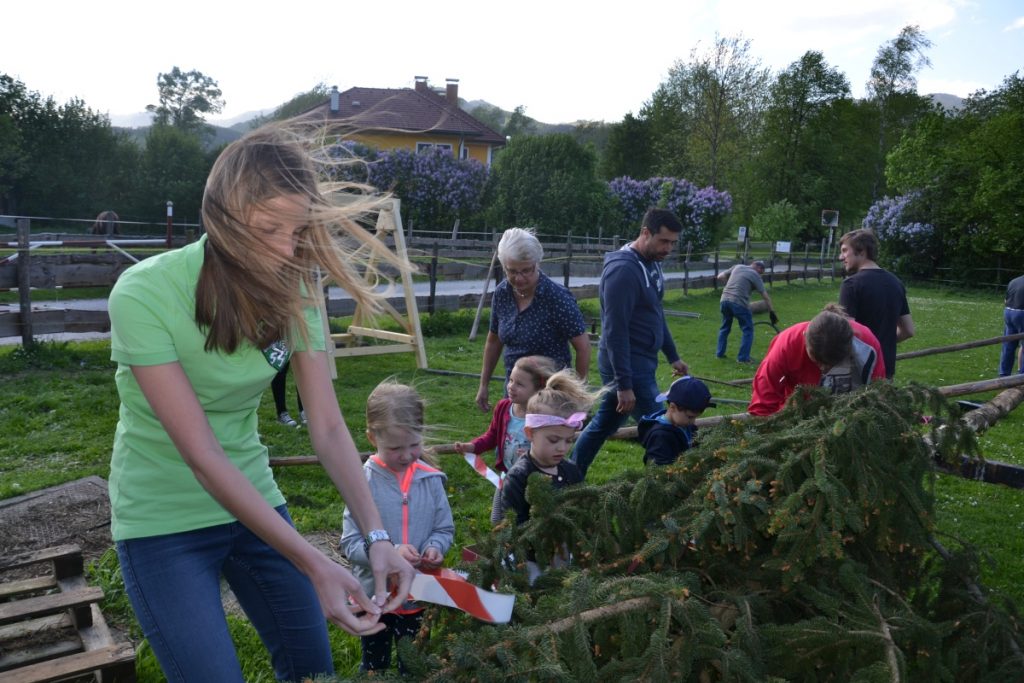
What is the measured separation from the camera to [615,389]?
482cm

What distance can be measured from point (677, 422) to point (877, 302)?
2.61 meters

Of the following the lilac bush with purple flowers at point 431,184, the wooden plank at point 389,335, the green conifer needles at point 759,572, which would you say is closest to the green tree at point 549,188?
the lilac bush with purple flowers at point 431,184

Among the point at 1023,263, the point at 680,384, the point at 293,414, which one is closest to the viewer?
the point at 680,384

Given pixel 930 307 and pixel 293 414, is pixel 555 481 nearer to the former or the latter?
pixel 293 414

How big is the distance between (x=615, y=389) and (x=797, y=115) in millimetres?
54763

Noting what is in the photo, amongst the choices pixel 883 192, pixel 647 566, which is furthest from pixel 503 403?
pixel 883 192

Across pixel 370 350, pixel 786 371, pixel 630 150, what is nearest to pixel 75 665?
pixel 786 371

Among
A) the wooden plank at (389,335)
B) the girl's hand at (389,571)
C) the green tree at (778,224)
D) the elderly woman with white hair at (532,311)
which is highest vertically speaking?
the green tree at (778,224)

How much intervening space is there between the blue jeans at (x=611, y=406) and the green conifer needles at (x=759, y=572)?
A: 7.06 feet

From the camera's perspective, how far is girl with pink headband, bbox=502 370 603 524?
319 centimetres

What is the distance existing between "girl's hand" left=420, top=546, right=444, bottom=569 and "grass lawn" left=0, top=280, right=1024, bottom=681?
0.16 metres

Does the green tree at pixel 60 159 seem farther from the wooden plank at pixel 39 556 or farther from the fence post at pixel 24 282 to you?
the wooden plank at pixel 39 556

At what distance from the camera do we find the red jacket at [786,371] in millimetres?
4035

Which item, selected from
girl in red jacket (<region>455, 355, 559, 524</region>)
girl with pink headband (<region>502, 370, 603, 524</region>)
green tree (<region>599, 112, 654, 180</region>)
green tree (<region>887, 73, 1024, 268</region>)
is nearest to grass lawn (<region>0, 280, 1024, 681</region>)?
girl with pink headband (<region>502, 370, 603, 524</region>)
